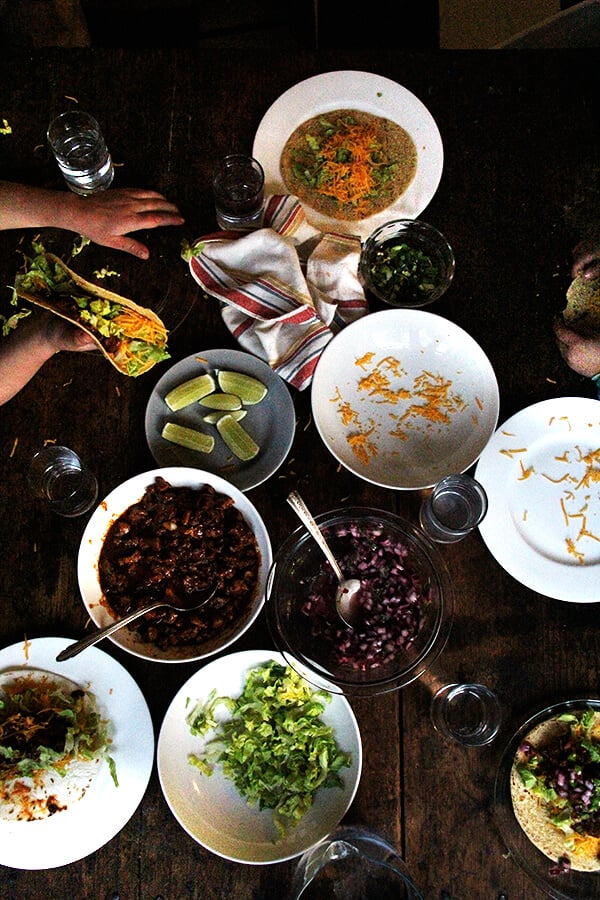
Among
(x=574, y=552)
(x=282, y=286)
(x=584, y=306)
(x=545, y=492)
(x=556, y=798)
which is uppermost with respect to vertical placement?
(x=282, y=286)

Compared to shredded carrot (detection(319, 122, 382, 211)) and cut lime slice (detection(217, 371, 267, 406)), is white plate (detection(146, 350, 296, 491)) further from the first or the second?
shredded carrot (detection(319, 122, 382, 211))

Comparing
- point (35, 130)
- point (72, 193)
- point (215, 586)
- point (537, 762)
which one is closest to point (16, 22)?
point (35, 130)

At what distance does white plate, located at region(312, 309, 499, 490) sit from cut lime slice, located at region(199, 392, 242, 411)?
0.22 meters

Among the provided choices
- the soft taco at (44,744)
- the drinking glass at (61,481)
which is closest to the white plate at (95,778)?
the soft taco at (44,744)

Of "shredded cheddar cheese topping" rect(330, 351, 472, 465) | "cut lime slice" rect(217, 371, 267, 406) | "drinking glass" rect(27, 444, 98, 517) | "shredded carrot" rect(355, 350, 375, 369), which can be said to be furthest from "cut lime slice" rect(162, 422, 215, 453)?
"shredded carrot" rect(355, 350, 375, 369)

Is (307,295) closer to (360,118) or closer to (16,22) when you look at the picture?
(360,118)

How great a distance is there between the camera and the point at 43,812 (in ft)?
6.63

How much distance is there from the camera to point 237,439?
7.05 feet

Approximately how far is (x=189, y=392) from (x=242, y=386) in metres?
0.15

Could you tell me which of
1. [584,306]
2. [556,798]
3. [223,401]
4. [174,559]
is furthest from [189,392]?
[556,798]

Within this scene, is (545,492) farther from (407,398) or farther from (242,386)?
(242,386)

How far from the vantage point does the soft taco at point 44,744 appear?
1.99m

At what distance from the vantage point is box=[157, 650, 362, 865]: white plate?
2010 millimetres

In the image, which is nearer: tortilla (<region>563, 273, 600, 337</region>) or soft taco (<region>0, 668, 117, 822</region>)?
soft taco (<region>0, 668, 117, 822</region>)
